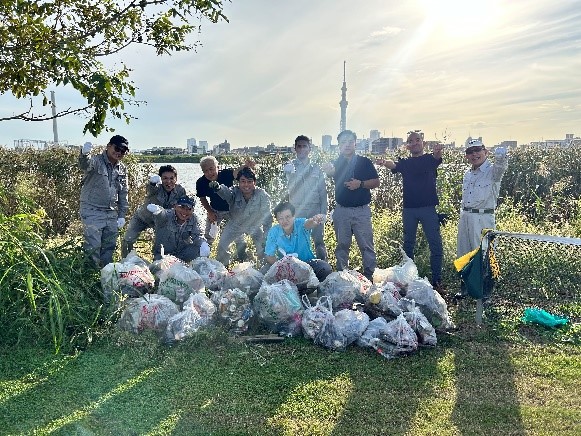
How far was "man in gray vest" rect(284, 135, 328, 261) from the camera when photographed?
589cm

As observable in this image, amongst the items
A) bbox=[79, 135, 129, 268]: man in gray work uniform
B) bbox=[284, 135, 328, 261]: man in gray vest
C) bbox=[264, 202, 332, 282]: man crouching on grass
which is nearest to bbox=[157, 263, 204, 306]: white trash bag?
bbox=[264, 202, 332, 282]: man crouching on grass

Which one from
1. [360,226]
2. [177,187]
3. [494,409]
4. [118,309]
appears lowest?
[494,409]

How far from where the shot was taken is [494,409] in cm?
321

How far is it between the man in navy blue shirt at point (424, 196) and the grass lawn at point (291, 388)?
1.43 meters

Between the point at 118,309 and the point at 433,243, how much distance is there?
134 inches

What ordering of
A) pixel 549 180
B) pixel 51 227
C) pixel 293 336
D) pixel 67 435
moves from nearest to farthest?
pixel 67 435 → pixel 293 336 → pixel 51 227 → pixel 549 180

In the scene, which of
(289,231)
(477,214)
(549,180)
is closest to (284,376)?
(289,231)

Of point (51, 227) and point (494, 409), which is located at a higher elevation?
point (51, 227)

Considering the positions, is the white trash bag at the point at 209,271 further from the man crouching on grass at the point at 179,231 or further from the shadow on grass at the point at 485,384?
the shadow on grass at the point at 485,384

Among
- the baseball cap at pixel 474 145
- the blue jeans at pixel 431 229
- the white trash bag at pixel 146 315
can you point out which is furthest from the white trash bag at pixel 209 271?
the baseball cap at pixel 474 145

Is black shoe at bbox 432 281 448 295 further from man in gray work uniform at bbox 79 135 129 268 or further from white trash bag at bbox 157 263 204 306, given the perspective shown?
man in gray work uniform at bbox 79 135 129 268

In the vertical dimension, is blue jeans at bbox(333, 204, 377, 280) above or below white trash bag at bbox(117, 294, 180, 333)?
above

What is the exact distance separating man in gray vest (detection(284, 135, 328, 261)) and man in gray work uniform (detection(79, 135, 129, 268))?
6.25 feet

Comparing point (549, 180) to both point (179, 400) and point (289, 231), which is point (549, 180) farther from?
point (179, 400)
